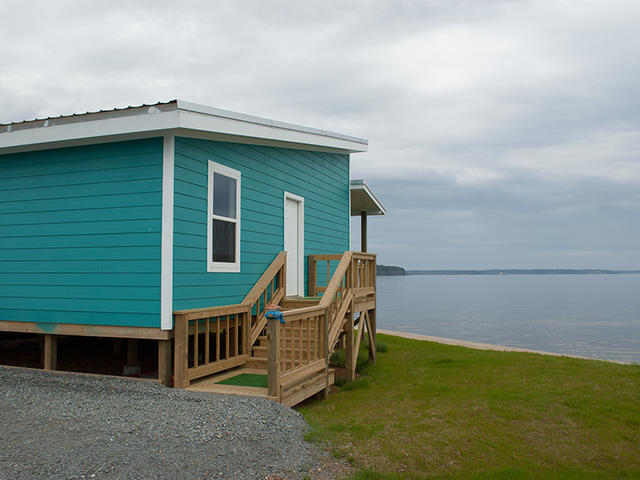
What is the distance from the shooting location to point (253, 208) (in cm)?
819

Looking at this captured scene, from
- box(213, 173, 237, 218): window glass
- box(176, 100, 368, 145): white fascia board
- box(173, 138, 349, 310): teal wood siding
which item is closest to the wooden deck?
box(173, 138, 349, 310): teal wood siding

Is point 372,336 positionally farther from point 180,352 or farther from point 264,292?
point 180,352

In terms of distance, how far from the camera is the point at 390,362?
1062cm

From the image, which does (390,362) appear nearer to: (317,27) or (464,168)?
(317,27)

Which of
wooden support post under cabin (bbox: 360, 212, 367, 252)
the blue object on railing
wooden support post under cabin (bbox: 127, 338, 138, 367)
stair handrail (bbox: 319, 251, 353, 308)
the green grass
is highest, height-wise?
wooden support post under cabin (bbox: 360, 212, 367, 252)

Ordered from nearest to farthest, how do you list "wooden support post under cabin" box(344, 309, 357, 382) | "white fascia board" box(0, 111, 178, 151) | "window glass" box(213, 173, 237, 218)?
"white fascia board" box(0, 111, 178, 151)
"window glass" box(213, 173, 237, 218)
"wooden support post under cabin" box(344, 309, 357, 382)

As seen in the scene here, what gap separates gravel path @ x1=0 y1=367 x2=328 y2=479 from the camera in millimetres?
3867

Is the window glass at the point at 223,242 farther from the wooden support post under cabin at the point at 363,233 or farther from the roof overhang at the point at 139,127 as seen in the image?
the wooden support post under cabin at the point at 363,233

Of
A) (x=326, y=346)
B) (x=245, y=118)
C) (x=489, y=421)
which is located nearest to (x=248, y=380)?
(x=326, y=346)

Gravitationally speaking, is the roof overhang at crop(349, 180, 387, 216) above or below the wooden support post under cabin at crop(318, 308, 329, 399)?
above

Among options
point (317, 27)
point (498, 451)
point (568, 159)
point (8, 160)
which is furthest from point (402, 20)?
point (568, 159)

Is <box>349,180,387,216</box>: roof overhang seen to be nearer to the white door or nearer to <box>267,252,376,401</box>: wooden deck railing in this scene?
<box>267,252,376,401</box>: wooden deck railing

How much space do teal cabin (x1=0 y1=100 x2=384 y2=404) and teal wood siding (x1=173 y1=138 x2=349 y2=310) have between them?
3 centimetres

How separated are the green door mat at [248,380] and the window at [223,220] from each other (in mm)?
1474
